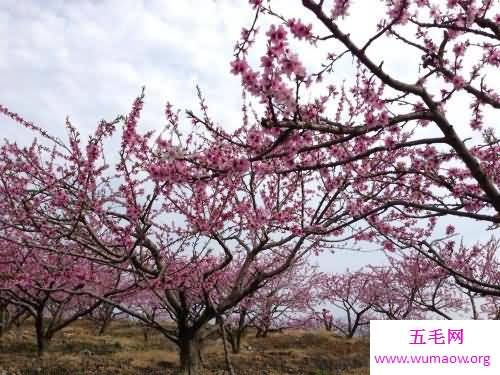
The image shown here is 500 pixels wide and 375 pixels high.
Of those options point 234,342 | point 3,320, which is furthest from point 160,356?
point 3,320

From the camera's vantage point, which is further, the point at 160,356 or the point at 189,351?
the point at 160,356

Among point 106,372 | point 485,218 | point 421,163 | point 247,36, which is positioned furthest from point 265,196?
point 106,372

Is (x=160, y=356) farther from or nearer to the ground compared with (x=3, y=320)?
nearer to the ground

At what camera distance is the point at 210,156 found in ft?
12.7

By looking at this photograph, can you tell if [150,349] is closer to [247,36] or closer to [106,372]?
[106,372]

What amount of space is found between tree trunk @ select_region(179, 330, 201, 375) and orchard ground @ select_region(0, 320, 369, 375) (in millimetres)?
5474

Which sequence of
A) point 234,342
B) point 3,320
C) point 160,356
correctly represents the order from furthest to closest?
point 3,320
point 234,342
point 160,356

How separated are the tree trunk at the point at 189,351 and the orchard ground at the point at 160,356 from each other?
5.47 m

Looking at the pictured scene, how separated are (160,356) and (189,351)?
32.0 ft

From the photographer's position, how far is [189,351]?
9.78 m

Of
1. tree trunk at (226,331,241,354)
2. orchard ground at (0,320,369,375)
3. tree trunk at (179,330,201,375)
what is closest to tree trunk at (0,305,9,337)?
orchard ground at (0,320,369,375)

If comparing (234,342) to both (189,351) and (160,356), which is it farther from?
(189,351)

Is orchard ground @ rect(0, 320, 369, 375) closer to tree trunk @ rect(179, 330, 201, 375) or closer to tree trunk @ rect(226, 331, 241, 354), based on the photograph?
tree trunk @ rect(226, 331, 241, 354)

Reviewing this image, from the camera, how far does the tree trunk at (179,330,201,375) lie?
383 inches
